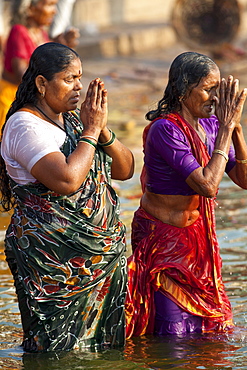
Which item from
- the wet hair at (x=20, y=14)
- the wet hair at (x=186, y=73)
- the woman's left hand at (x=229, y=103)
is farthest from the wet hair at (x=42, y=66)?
the wet hair at (x=20, y=14)

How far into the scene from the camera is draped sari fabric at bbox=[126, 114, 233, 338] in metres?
4.82

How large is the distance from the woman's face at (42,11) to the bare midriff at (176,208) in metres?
4.64

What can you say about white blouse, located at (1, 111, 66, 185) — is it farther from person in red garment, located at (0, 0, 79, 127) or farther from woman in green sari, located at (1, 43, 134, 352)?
person in red garment, located at (0, 0, 79, 127)

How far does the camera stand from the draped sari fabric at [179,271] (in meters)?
4.82

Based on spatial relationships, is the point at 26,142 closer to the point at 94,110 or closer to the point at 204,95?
the point at 94,110

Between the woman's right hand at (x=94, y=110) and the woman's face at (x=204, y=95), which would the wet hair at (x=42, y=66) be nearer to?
the woman's right hand at (x=94, y=110)

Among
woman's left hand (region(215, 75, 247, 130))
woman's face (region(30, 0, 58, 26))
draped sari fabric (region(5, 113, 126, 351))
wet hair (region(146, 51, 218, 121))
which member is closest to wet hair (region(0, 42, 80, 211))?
draped sari fabric (region(5, 113, 126, 351))

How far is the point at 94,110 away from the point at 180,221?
0.93 meters

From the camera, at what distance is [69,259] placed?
172 inches

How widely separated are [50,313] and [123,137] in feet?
24.9

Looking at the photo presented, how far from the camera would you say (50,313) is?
4445 millimetres

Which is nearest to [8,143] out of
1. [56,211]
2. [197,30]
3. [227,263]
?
[56,211]

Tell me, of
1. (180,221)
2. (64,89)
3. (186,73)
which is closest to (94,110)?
(64,89)

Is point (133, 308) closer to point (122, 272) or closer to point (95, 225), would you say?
point (122, 272)
